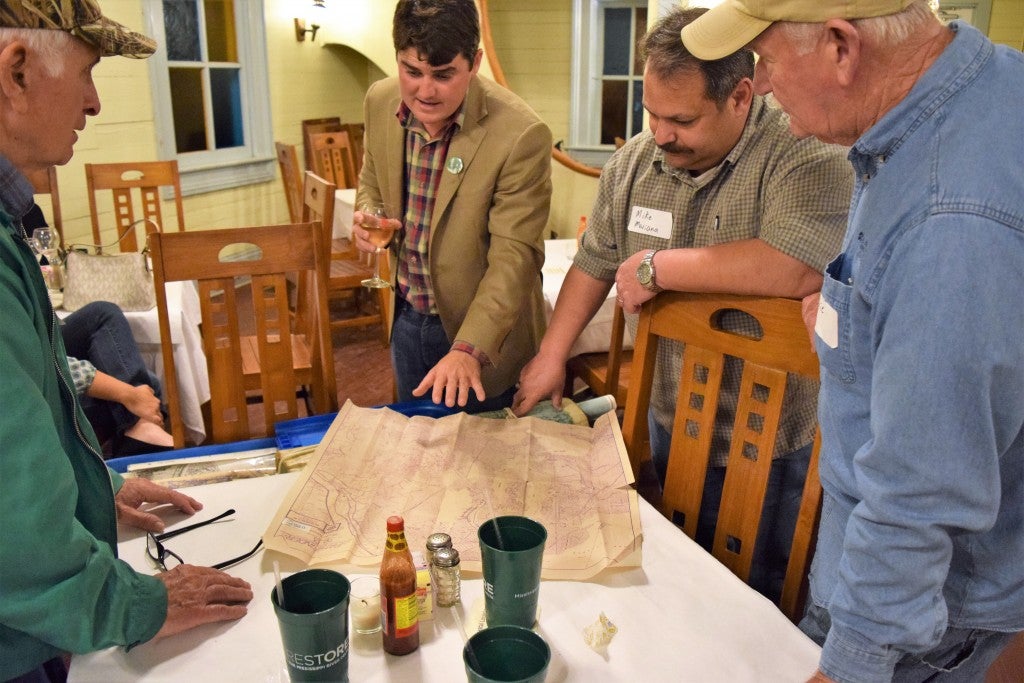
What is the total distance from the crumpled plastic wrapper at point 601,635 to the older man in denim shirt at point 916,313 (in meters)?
0.25

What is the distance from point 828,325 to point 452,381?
2.63 ft

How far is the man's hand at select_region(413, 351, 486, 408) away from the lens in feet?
4.97

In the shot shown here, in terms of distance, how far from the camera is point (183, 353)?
258 cm

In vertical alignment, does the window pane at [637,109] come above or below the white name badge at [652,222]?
above

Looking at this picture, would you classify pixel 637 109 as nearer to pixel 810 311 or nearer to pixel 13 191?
pixel 810 311

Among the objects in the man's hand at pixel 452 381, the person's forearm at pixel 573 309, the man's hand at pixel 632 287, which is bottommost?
the man's hand at pixel 452 381

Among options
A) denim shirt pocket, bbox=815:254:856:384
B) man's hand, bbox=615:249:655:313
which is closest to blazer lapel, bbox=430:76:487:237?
man's hand, bbox=615:249:655:313

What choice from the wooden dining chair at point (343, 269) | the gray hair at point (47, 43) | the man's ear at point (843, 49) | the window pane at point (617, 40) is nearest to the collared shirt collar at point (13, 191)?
the gray hair at point (47, 43)

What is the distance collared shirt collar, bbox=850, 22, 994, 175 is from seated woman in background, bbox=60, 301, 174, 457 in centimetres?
214

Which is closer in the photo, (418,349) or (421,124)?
(421,124)

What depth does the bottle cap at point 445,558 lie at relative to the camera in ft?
3.45

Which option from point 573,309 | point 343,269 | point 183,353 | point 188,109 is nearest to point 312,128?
point 188,109

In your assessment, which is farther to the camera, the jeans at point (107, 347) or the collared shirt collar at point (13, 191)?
the jeans at point (107, 347)

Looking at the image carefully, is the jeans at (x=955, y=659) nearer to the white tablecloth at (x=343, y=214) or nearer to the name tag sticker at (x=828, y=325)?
the name tag sticker at (x=828, y=325)
